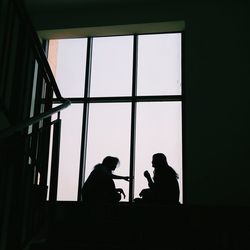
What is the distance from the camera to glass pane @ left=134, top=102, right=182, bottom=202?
5.54 m

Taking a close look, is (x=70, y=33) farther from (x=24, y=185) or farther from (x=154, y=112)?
(x=24, y=185)

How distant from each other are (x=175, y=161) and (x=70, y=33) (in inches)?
107

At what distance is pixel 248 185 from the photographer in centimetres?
491

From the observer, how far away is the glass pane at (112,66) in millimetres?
6020

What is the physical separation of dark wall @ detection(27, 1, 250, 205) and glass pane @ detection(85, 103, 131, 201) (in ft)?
3.04

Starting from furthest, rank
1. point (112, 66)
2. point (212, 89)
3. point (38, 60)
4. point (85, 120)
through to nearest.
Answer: point (112, 66), point (85, 120), point (212, 89), point (38, 60)

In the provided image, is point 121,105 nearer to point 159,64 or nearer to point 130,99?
point 130,99

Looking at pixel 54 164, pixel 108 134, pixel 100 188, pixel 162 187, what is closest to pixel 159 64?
pixel 108 134

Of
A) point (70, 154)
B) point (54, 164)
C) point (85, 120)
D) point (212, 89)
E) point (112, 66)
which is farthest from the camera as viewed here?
point (112, 66)

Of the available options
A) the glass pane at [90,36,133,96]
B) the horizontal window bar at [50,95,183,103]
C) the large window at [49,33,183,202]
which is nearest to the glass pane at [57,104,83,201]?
the large window at [49,33,183,202]

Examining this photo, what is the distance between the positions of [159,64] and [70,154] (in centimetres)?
198

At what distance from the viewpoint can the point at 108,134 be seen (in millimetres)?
5793

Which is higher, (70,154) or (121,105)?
(121,105)

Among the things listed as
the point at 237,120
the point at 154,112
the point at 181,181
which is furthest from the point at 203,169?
the point at 154,112
